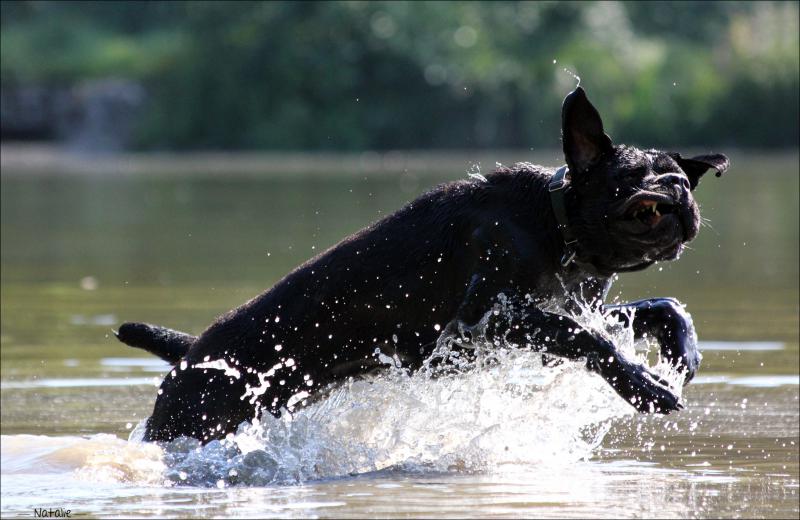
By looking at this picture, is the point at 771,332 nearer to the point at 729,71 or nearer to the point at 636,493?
the point at 636,493

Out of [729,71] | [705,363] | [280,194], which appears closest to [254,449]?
[705,363]

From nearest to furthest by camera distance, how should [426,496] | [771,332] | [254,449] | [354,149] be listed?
[426,496]
[254,449]
[771,332]
[354,149]

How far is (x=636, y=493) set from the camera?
604 centimetres

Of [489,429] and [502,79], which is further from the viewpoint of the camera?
[502,79]

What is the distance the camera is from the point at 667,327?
22.4 feet

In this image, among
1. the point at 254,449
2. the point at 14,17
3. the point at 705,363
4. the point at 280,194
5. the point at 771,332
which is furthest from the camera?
the point at 14,17

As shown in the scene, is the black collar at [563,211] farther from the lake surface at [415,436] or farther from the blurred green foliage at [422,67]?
the blurred green foliage at [422,67]

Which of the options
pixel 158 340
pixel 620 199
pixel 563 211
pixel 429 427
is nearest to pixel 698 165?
pixel 620 199

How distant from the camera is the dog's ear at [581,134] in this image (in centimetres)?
613

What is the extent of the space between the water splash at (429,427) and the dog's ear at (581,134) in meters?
0.63

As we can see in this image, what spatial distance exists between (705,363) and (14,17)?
1623 inches

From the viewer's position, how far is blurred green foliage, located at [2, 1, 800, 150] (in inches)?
1718

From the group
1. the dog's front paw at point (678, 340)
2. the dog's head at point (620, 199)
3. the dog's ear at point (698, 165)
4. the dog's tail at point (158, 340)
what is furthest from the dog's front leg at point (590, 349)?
the dog's tail at point (158, 340)

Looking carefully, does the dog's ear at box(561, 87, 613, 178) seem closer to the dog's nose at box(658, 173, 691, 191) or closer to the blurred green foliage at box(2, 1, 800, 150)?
the dog's nose at box(658, 173, 691, 191)
